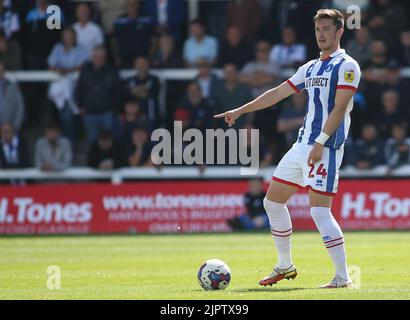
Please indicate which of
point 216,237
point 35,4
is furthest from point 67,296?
point 35,4

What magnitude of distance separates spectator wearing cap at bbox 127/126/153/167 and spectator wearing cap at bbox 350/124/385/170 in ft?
13.9

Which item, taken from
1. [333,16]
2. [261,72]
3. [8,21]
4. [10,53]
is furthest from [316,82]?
[10,53]

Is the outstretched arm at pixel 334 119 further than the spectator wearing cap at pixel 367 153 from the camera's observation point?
No

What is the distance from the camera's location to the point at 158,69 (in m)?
22.1

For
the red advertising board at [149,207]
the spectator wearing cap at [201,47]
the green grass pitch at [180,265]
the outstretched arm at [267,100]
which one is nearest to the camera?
the green grass pitch at [180,265]

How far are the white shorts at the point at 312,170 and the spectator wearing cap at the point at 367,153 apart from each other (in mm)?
10969

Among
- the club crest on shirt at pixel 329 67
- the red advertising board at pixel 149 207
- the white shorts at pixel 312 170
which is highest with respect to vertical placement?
the club crest on shirt at pixel 329 67

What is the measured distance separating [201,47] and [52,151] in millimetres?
3836

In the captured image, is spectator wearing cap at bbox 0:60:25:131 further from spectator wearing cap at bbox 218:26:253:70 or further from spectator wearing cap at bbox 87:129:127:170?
spectator wearing cap at bbox 218:26:253:70

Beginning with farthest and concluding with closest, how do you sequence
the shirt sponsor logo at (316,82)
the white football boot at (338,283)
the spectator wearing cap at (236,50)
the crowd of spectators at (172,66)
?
1. the spectator wearing cap at (236,50)
2. the crowd of spectators at (172,66)
3. the shirt sponsor logo at (316,82)
4. the white football boot at (338,283)

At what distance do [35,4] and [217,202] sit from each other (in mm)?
5537

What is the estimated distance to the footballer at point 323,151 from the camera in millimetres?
10062

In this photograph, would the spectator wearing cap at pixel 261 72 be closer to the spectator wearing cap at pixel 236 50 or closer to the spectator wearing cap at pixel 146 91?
the spectator wearing cap at pixel 236 50

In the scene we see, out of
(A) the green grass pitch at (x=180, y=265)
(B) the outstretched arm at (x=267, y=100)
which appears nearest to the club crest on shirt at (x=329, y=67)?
(B) the outstretched arm at (x=267, y=100)
